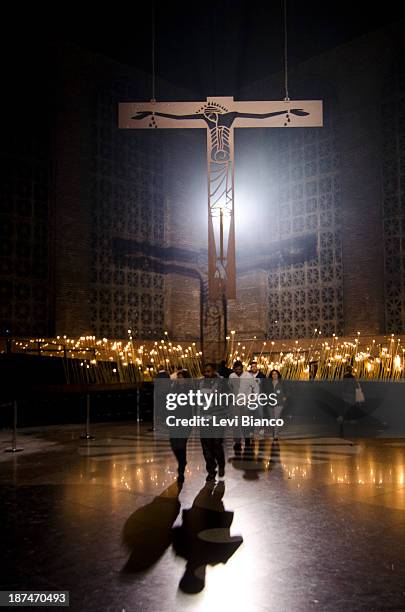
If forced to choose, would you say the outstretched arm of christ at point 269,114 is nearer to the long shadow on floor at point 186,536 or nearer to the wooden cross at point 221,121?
the wooden cross at point 221,121

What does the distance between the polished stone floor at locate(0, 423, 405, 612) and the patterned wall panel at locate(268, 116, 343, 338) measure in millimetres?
8963

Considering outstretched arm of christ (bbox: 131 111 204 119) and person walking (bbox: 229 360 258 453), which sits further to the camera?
outstretched arm of christ (bbox: 131 111 204 119)

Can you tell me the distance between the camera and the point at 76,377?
1067 cm

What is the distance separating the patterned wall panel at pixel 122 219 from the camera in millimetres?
16219

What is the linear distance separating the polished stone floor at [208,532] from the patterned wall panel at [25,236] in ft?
23.6

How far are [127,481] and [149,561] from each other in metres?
2.66

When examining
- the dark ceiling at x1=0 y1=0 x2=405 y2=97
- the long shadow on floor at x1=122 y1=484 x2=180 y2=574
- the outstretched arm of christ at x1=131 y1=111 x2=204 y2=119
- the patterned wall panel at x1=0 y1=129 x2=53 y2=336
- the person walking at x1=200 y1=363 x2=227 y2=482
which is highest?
the dark ceiling at x1=0 y1=0 x2=405 y2=97

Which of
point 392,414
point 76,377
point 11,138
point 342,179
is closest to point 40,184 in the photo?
point 11,138

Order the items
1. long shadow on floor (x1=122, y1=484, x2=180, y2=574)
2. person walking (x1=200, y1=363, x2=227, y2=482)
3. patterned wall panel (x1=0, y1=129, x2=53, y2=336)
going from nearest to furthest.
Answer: long shadow on floor (x1=122, y1=484, x2=180, y2=574) < person walking (x1=200, y1=363, x2=227, y2=482) < patterned wall panel (x1=0, y1=129, x2=53, y2=336)

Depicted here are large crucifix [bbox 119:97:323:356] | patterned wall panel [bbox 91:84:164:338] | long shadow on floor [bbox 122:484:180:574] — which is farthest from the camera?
patterned wall panel [bbox 91:84:164:338]

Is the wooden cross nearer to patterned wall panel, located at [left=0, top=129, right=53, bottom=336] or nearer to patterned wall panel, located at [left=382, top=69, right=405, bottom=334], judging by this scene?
patterned wall panel, located at [left=0, top=129, right=53, bottom=336]

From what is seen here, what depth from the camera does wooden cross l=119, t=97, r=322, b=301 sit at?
11.5m

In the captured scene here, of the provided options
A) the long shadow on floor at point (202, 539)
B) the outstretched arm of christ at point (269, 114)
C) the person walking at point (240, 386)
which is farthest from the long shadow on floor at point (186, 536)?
the outstretched arm of christ at point (269, 114)

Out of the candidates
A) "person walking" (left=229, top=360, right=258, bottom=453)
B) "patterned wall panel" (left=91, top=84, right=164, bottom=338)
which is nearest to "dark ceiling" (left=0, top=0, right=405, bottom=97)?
"patterned wall panel" (left=91, top=84, right=164, bottom=338)
